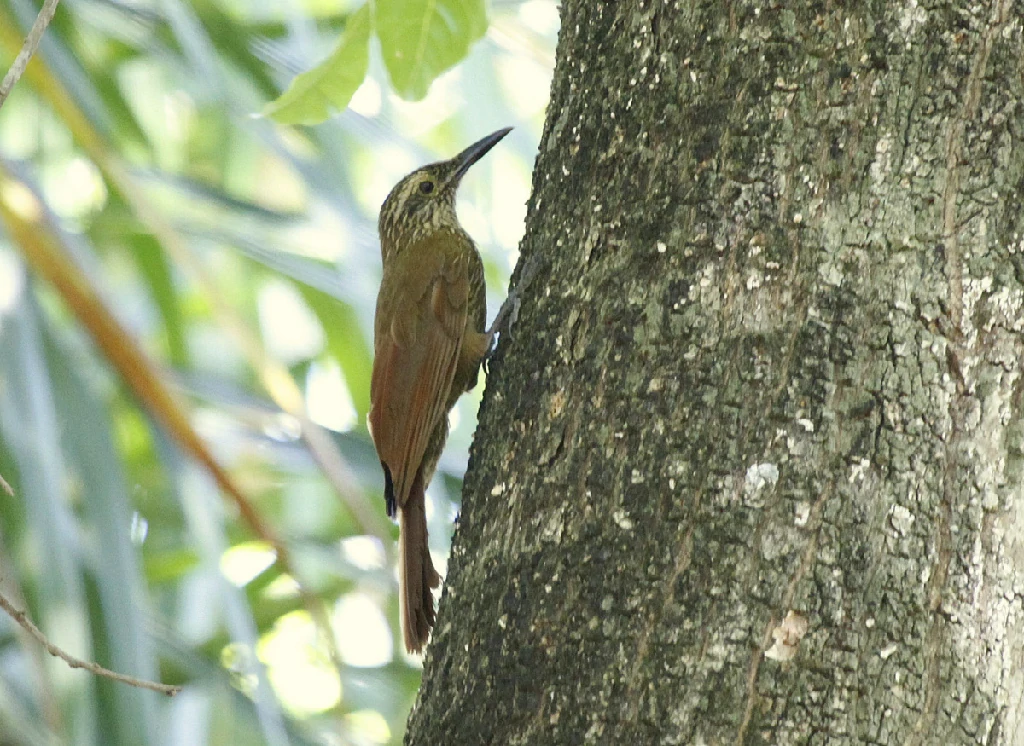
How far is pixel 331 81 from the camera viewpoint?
2377mm

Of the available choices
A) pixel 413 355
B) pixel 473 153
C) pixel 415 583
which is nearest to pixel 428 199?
pixel 473 153

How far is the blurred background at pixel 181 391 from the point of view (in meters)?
2.73

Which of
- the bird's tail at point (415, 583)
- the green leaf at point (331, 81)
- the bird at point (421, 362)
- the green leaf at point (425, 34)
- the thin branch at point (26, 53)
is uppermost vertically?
the green leaf at point (425, 34)

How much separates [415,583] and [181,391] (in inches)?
40.8

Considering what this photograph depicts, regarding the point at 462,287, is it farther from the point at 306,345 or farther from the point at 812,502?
the point at 306,345

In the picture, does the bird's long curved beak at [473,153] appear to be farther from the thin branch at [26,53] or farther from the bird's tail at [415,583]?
the thin branch at [26,53]

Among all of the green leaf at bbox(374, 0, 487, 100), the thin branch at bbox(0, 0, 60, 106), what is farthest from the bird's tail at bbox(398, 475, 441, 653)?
the thin branch at bbox(0, 0, 60, 106)

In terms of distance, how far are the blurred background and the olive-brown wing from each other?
0.10 meters

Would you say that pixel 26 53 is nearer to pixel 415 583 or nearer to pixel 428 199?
pixel 415 583

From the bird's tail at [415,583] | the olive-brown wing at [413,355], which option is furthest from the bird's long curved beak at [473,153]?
the bird's tail at [415,583]

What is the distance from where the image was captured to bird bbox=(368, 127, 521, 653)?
9.45 feet

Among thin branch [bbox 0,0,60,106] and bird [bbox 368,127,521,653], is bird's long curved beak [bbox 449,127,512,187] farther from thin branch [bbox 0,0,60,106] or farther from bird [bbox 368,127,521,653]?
thin branch [bbox 0,0,60,106]

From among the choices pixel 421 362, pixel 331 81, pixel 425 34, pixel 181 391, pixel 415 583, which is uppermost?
pixel 425 34

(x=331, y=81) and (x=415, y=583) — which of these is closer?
(x=331, y=81)
